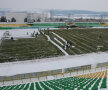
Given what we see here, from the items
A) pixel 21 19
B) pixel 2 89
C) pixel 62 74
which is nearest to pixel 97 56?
A: pixel 62 74

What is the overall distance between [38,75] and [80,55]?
769 cm

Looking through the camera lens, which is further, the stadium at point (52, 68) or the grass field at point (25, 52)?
the grass field at point (25, 52)

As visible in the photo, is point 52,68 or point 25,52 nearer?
point 52,68

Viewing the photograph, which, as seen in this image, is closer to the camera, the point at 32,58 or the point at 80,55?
the point at 32,58

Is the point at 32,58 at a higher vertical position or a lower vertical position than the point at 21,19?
lower

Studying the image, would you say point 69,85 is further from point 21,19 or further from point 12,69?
point 21,19

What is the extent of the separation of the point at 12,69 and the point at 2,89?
162 inches

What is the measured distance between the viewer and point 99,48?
797 inches

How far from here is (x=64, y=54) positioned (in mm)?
17641

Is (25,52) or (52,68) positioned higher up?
(25,52)

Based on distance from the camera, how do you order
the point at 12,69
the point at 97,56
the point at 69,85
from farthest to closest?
the point at 97,56
the point at 12,69
the point at 69,85

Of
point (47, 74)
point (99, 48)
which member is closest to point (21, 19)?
point (99, 48)

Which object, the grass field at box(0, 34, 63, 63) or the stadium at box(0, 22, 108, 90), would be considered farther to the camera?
the grass field at box(0, 34, 63, 63)

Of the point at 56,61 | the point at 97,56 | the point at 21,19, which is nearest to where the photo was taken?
the point at 56,61
